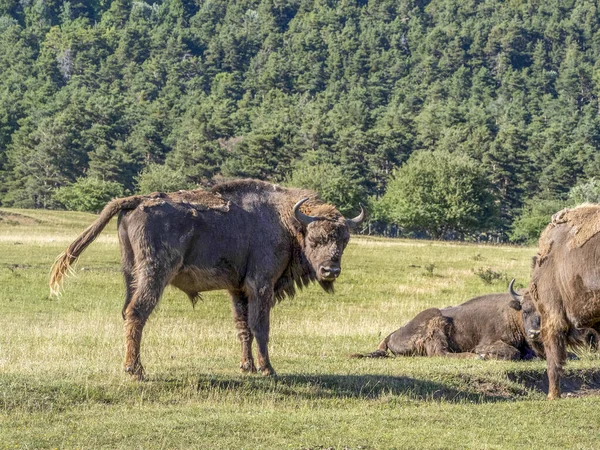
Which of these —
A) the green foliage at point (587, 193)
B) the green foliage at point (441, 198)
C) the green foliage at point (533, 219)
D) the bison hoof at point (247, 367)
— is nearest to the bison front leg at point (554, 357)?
the bison hoof at point (247, 367)

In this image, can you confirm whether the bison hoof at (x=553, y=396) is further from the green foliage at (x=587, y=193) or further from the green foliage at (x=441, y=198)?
the green foliage at (x=441, y=198)

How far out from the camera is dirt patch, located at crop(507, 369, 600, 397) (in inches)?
649

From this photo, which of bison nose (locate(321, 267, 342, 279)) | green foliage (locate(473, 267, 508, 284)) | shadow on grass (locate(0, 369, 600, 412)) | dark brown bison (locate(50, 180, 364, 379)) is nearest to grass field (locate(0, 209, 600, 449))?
shadow on grass (locate(0, 369, 600, 412))

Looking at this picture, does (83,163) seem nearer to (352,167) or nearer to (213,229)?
(352,167)

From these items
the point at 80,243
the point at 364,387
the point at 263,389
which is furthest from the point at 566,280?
the point at 80,243

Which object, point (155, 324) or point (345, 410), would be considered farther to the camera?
point (155, 324)

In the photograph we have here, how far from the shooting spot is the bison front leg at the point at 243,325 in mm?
15219

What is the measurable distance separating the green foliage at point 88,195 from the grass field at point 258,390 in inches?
2723

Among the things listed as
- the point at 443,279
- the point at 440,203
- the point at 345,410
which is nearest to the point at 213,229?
the point at 345,410

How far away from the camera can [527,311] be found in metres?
17.6

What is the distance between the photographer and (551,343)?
14.6 meters

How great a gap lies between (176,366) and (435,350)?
5.98 meters

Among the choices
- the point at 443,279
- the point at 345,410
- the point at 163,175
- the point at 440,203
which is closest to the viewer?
the point at 345,410

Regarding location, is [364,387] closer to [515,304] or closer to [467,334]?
[515,304]
